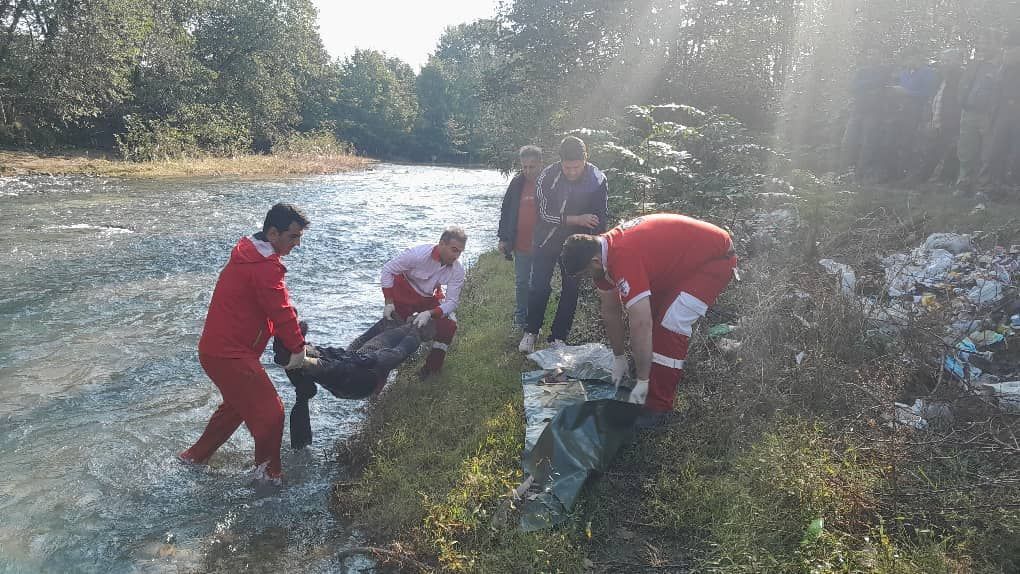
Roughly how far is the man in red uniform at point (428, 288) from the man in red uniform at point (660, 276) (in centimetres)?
173

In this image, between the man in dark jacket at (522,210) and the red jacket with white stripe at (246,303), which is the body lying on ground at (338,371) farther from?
the man in dark jacket at (522,210)

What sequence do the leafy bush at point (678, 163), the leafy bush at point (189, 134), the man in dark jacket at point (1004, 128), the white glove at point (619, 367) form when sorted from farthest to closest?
the leafy bush at point (189, 134) < the man in dark jacket at point (1004, 128) < the leafy bush at point (678, 163) < the white glove at point (619, 367)

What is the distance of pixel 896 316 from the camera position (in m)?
4.81

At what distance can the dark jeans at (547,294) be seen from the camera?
536 centimetres

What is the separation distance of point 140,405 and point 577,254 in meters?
4.15

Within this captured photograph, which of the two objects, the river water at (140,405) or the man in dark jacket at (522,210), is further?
the man in dark jacket at (522,210)

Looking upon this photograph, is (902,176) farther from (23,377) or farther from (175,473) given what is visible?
(23,377)

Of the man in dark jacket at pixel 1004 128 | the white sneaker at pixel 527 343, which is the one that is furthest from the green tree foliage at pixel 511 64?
the white sneaker at pixel 527 343

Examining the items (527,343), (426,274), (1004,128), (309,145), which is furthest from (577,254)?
(309,145)

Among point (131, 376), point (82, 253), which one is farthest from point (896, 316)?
point (82, 253)

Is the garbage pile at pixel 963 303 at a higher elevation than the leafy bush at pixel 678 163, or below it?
below

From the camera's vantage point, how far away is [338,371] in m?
4.27

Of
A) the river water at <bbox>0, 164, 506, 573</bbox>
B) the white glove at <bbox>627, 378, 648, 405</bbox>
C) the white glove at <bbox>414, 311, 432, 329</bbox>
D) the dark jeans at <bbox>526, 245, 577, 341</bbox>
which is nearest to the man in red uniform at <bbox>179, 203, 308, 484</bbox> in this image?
the river water at <bbox>0, 164, 506, 573</bbox>

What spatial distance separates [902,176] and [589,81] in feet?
27.6
